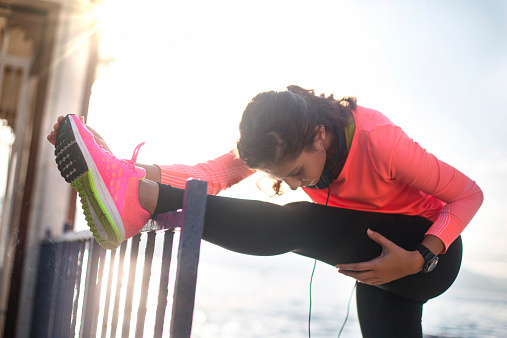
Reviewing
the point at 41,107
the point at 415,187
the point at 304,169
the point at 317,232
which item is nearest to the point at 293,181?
the point at 304,169

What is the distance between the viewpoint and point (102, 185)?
79 cm

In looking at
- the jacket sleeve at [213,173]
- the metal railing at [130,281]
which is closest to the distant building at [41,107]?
the metal railing at [130,281]

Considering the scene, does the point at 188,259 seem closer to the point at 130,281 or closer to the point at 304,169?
the point at 130,281

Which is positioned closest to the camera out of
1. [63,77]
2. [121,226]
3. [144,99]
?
[121,226]

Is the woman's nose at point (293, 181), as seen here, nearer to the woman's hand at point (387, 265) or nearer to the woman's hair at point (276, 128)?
the woman's hair at point (276, 128)

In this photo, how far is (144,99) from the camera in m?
9.04

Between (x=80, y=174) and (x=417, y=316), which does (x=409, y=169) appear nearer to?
(x=417, y=316)

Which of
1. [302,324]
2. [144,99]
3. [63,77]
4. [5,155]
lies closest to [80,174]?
[63,77]

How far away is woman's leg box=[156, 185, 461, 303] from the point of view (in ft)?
2.61

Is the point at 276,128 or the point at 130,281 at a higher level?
the point at 276,128

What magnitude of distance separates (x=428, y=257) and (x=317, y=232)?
0.25 metres

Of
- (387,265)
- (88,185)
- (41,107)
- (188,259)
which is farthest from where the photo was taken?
(41,107)

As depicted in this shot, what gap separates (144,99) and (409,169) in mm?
8501

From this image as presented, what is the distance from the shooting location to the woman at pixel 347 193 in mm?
836
